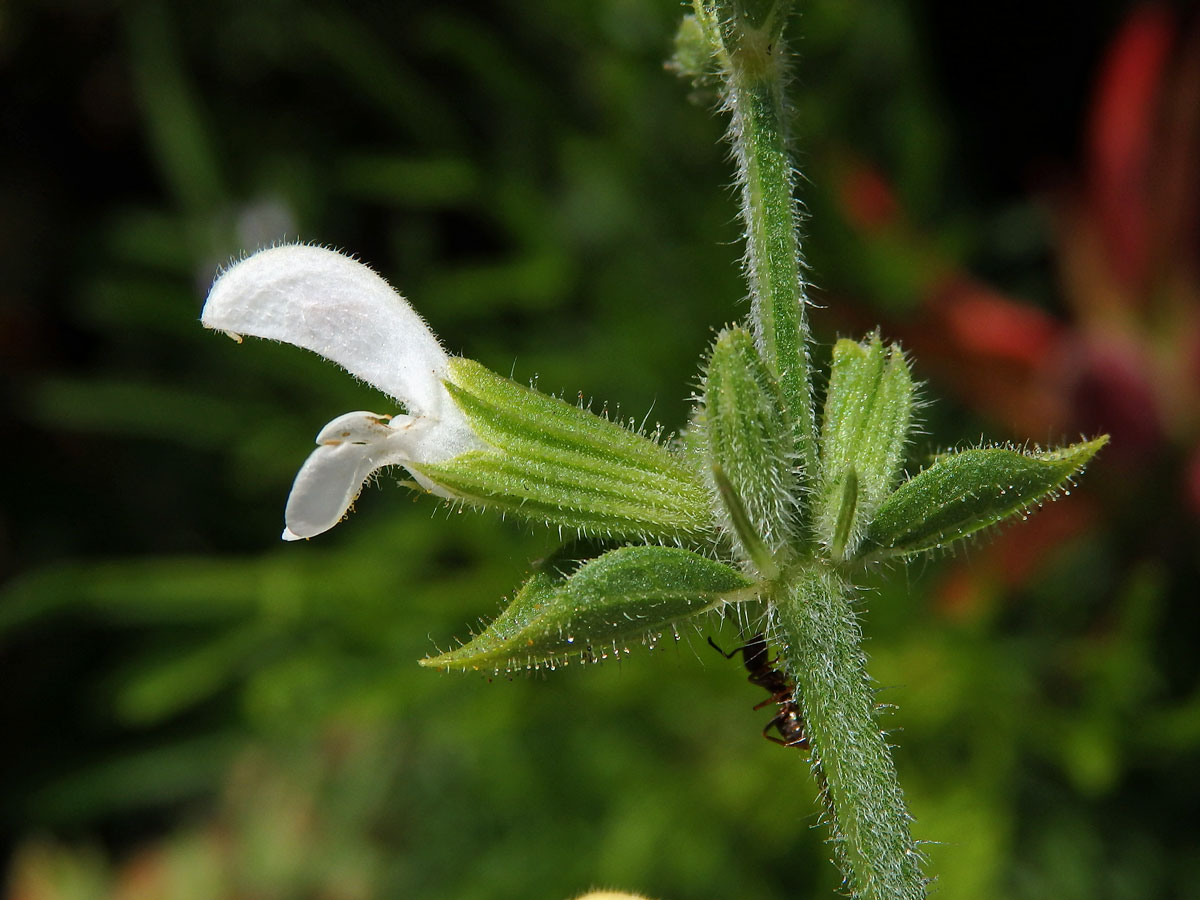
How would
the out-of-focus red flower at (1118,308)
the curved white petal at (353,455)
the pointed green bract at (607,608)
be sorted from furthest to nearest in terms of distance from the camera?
1. the out-of-focus red flower at (1118,308)
2. the curved white petal at (353,455)
3. the pointed green bract at (607,608)

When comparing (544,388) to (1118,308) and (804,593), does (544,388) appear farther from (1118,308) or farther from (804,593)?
(804,593)

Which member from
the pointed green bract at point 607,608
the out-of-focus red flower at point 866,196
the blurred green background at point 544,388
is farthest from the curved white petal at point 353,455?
the out-of-focus red flower at point 866,196

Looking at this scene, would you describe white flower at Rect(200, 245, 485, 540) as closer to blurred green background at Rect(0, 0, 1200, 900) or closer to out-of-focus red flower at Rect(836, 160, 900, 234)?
blurred green background at Rect(0, 0, 1200, 900)

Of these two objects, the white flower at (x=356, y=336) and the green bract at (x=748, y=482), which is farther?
the white flower at (x=356, y=336)

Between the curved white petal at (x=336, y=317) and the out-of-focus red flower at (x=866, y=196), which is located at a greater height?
the out-of-focus red flower at (x=866, y=196)

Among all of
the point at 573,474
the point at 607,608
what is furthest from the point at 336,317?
the point at 607,608

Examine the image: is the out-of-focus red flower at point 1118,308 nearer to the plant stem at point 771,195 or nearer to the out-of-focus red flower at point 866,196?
the out-of-focus red flower at point 866,196

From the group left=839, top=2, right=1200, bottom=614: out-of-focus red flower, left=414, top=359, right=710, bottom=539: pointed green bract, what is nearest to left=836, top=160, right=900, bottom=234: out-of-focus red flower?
left=839, top=2, right=1200, bottom=614: out-of-focus red flower
